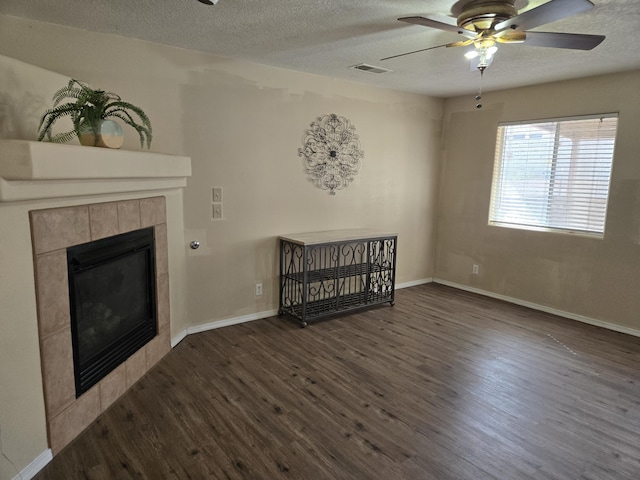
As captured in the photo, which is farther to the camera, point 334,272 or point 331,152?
point 331,152

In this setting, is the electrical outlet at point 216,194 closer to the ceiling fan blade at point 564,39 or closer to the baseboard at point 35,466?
the baseboard at point 35,466

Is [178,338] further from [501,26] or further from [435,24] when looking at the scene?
[501,26]

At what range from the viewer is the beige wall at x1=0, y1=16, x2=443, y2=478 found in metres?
2.75

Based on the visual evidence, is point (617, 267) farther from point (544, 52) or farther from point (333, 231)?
point (333, 231)

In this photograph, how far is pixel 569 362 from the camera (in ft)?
10.4

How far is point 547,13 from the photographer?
1805mm

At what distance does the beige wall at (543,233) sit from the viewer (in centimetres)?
370

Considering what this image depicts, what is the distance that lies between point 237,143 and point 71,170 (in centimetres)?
182

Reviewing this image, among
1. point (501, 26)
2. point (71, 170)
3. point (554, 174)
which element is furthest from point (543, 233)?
point (71, 170)

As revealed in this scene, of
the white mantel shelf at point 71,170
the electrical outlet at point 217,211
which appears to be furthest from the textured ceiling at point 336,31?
the electrical outlet at point 217,211

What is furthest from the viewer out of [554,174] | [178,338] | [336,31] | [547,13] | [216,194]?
[554,174]

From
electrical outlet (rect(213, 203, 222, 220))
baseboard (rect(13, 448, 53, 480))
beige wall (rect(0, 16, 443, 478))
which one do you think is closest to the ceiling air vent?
beige wall (rect(0, 16, 443, 478))

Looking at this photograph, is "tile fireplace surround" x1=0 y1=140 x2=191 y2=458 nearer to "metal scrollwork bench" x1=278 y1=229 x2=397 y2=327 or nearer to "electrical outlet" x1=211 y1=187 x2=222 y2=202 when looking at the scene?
"electrical outlet" x1=211 y1=187 x2=222 y2=202

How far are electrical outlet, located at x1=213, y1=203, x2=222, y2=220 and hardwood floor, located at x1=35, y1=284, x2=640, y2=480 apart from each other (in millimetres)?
1058
